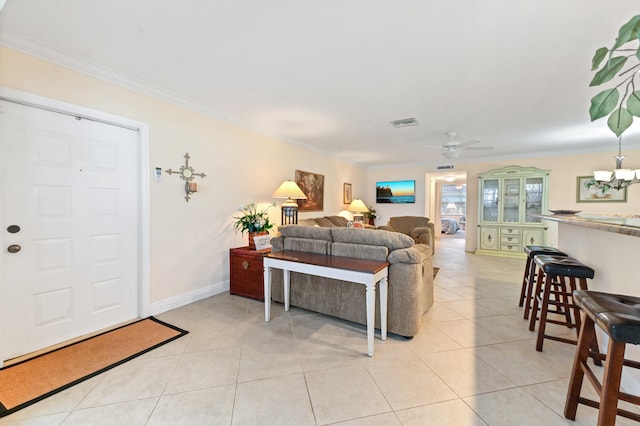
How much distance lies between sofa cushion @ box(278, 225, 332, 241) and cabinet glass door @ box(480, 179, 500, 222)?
516cm

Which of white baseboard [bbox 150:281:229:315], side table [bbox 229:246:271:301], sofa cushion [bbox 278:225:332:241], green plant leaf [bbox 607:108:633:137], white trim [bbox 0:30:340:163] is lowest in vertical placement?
white baseboard [bbox 150:281:229:315]

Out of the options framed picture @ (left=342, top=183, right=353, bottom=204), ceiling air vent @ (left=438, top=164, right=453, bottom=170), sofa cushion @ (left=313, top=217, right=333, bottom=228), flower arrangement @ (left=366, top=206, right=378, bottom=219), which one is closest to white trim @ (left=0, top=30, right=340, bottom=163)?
sofa cushion @ (left=313, top=217, right=333, bottom=228)

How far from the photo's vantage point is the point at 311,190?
555 centimetres

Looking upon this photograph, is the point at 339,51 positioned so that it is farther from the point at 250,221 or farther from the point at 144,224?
the point at 144,224

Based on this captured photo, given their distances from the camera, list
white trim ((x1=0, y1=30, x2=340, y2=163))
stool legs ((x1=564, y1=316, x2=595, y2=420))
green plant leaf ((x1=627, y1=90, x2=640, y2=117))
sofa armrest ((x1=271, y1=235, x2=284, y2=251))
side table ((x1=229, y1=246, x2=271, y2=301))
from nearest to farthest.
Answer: green plant leaf ((x1=627, y1=90, x2=640, y2=117)), stool legs ((x1=564, y1=316, x2=595, y2=420)), white trim ((x1=0, y1=30, x2=340, y2=163)), sofa armrest ((x1=271, y1=235, x2=284, y2=251)), side table ((x1=229, y1=246, x2=271, y2=301))

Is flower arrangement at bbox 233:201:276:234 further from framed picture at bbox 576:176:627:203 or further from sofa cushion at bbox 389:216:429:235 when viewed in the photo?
framed picture at bbox 576:176:627:203

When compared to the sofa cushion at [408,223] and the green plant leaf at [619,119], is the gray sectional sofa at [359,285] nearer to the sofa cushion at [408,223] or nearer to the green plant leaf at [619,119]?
the green plant leaf at [619,119]

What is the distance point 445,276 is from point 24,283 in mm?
4878

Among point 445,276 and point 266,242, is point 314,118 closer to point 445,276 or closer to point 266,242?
point 266,242

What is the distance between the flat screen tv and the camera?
7410 mm

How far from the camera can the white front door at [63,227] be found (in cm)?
203

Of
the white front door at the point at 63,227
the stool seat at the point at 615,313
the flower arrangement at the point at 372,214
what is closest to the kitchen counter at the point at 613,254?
the stool seat at the point at 615,313

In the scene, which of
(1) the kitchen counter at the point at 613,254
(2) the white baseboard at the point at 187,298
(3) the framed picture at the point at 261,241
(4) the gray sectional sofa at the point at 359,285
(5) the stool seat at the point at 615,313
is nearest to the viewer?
(5) the stool seat at the point at 615,313

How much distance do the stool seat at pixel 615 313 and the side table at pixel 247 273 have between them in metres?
2.71
